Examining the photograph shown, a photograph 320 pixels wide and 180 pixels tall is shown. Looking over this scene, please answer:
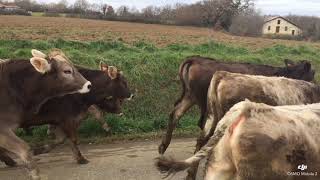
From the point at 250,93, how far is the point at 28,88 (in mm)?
3267

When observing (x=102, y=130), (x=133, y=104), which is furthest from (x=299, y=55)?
(x=102, y=130)

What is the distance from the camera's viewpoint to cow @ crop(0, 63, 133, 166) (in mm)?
8469

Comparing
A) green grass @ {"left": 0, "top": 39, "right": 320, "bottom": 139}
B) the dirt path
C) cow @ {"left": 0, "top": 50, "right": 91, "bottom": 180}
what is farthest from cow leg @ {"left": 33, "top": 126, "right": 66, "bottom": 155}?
green grass @ {"left": 0, "top": 39, "right": 320, "bottom": 139}

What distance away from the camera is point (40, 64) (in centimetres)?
774

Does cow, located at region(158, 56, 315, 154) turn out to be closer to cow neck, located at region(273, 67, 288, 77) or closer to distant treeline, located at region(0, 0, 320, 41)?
cow neck, located at region(273, 67, 288, 77)

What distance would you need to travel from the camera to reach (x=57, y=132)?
8945 mm

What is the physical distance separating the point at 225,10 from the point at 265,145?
48.1m

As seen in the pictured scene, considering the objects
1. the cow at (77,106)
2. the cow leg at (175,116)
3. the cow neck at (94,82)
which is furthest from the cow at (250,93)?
the cow neck at (94,82)

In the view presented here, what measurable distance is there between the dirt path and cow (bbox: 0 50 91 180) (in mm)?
728

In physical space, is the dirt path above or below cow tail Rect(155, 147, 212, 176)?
below

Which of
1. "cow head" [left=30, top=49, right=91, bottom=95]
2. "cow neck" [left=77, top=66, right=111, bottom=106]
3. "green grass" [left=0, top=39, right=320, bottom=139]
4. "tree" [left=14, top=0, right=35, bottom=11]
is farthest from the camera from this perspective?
"tree" [left=14, top=0, right=35, bottom=11]

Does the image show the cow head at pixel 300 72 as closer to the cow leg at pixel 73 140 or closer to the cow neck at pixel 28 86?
the cow leg at pixel 73 140

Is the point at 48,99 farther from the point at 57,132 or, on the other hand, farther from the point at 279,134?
the point at 279,134

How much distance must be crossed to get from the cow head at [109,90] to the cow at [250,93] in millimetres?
2655
